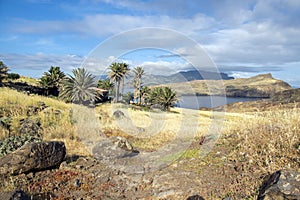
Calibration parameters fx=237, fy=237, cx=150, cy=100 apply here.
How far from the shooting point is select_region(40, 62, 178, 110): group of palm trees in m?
34.1

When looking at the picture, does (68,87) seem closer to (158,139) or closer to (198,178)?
(158,139)

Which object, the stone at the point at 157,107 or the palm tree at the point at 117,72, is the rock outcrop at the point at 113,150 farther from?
the palm tree at the point at 117,72

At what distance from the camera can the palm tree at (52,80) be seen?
4388 centimetres

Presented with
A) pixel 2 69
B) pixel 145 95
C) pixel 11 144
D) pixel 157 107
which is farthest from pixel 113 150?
pixel 145 95

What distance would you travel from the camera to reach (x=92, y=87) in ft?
116

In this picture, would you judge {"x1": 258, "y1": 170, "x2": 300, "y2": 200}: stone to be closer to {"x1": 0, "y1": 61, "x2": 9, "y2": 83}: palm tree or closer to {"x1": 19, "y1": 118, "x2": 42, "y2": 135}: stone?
{"x1": 19, "y1": 118, "x2": 42, "y2": 135}: stone

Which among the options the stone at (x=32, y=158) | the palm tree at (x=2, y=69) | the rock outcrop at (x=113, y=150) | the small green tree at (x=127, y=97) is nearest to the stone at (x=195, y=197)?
the rock outcrop at (x=113, y=150)

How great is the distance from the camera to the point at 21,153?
641 centimetres

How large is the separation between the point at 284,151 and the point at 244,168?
1.00 m

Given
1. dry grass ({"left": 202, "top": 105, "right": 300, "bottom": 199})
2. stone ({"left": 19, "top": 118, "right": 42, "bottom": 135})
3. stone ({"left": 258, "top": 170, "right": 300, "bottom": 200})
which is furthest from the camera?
stone ({"left": 19, "top": 118, "right": 42, "bottom": 135})

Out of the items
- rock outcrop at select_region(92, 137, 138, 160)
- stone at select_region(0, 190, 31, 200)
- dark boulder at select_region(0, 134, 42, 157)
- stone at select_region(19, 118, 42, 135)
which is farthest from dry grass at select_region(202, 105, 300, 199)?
stone at select_region(19, 118, 42, 135)

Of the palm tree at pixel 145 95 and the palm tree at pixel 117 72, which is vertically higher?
the palm tree at pixel 117 72

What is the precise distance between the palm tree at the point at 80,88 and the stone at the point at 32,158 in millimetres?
26967

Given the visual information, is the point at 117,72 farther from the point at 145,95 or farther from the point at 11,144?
the point at 11,144
